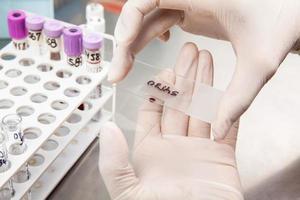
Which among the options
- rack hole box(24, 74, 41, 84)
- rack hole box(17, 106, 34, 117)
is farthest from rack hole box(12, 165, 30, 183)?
rack hole box(24, 74, 41, 84)

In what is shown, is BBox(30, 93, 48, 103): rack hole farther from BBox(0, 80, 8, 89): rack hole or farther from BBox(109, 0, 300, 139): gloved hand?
BBox(109, 0, 300, 139): gloved hand

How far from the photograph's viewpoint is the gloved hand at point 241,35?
687 millimetres

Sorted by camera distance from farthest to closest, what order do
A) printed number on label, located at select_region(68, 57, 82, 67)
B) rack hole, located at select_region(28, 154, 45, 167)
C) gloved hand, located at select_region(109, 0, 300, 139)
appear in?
printed number on label, located at select_region(68, 57, 82, 67) < rack hole, located at select_region(28, 154, 45, 167) < gloved hand, located at select_region(109, 0, 300, 139)

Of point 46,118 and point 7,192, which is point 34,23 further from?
point 7,192

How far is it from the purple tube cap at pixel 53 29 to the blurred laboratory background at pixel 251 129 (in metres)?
0.20

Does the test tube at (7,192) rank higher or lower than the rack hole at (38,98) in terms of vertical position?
lower

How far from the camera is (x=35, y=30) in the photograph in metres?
1.03

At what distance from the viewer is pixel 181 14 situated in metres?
0.82

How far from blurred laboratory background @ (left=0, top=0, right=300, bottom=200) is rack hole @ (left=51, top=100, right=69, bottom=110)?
0.48 ft

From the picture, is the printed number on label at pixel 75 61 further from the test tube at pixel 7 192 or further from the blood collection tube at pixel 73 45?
the test tube at pixel 7 192

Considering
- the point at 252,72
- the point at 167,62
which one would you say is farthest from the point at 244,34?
the point at 167,62

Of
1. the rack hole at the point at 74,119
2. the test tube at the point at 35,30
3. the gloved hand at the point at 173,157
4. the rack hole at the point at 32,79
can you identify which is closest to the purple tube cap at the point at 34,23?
the test tube at the point at 35,30

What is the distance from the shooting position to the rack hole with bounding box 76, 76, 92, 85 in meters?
1.02

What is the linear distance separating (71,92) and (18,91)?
0.11 m
